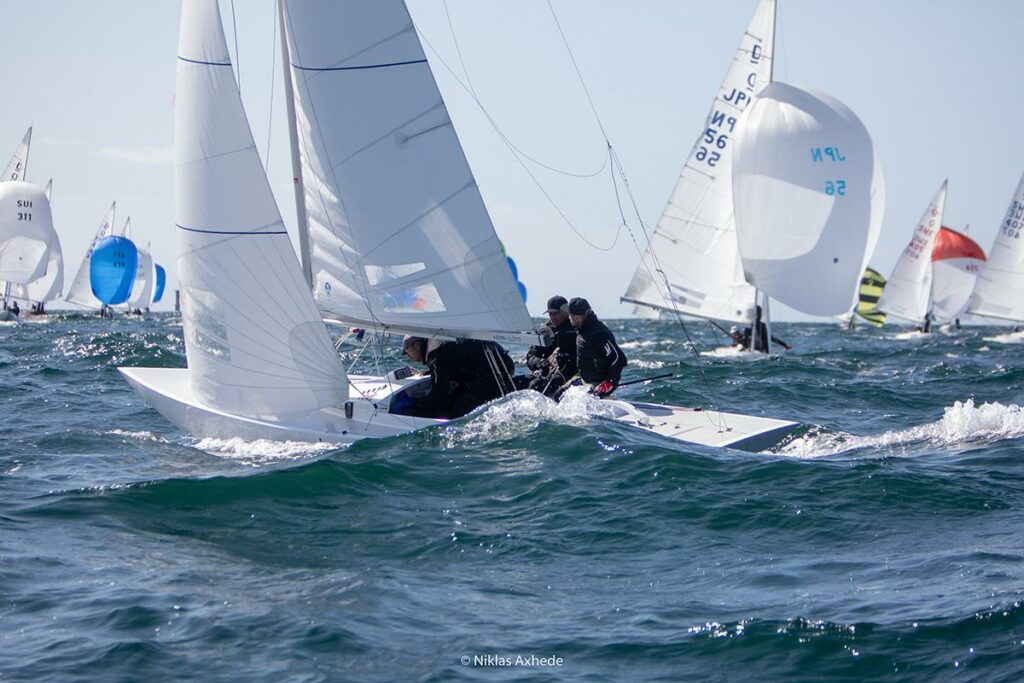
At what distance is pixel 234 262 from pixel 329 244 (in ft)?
2.98

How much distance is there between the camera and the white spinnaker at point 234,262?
8453 millimetres

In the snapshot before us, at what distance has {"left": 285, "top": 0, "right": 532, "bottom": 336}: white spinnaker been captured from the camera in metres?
9.03

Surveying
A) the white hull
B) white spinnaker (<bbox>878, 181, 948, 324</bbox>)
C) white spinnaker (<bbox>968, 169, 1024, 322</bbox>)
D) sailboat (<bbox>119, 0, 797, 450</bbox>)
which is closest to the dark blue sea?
the white hull

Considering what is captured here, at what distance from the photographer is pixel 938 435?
9.29 m

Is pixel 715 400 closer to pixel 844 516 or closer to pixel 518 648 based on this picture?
pixel 844 516

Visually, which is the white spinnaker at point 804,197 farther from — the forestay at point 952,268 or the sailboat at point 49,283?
the sailboat at point 49,283

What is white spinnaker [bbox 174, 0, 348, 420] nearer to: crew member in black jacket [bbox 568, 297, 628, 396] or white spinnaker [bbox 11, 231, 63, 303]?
crew member in black jacket [bbox 568, 297, 628, 396]

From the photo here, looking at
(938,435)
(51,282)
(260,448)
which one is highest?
(51,282)

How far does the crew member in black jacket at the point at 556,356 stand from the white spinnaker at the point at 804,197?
43.8 feet

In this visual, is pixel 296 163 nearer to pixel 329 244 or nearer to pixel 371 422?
pixel 329 244

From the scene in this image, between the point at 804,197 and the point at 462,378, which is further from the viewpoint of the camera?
the point at 804,197

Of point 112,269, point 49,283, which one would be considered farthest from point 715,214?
point 49,283

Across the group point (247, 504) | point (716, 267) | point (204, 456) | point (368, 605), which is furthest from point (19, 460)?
point (716, 267)

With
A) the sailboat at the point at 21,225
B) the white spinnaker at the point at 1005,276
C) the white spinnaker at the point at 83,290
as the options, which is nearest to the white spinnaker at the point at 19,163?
the sailboat at the point at 21,225
